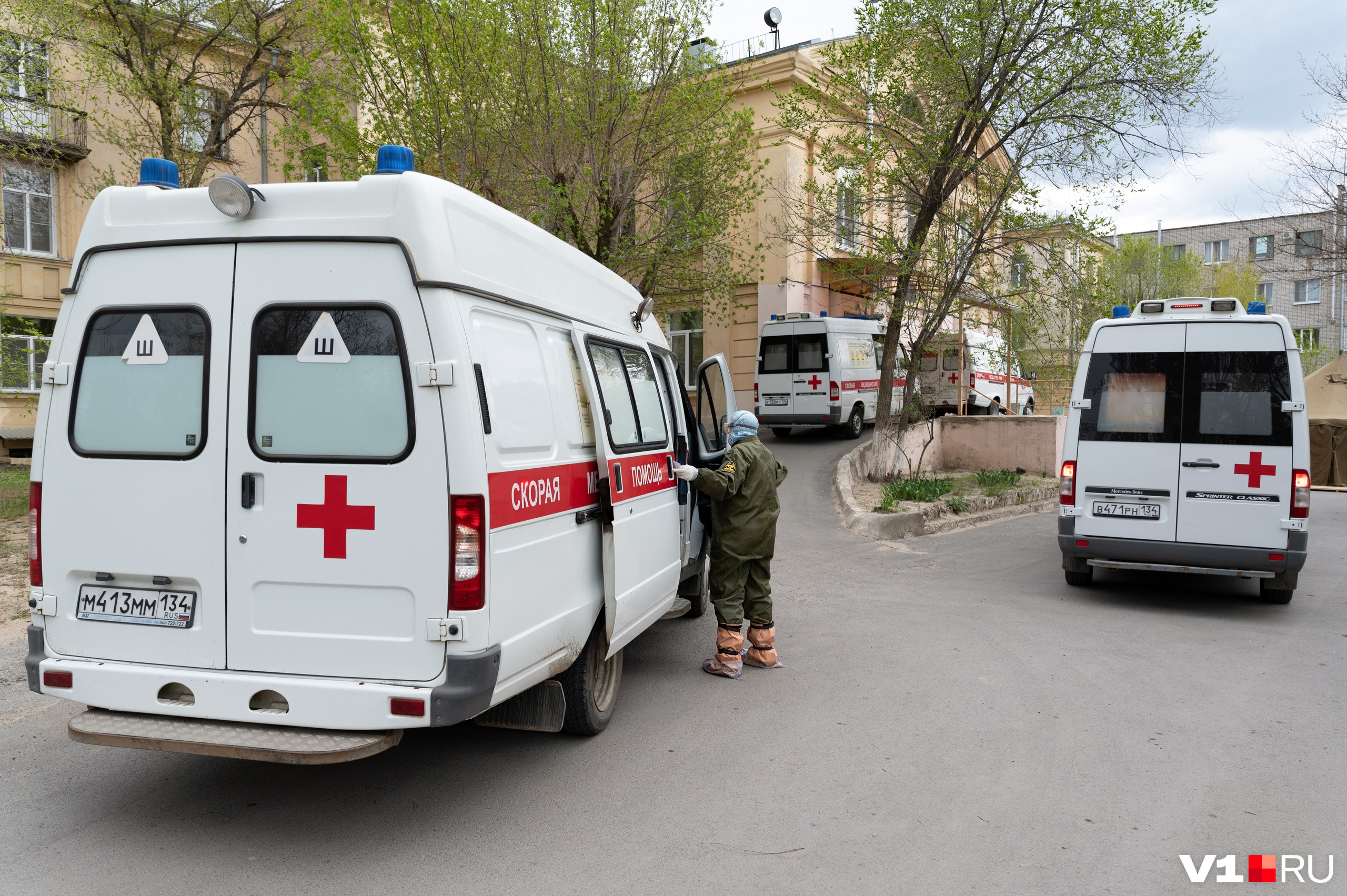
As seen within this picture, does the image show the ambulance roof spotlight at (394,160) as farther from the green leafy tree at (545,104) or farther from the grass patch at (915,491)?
the grass patch at (915,491)

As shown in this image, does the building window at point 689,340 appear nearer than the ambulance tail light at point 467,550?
No

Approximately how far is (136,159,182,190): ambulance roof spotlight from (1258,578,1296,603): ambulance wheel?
8.99m

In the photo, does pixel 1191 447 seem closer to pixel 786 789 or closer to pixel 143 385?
pixel 786 789

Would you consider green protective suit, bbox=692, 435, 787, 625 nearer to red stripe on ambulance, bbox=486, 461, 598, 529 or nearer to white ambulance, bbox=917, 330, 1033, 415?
red stripe on ambulance, bbox=486, 461, 598, 529

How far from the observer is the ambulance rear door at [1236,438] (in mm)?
7727

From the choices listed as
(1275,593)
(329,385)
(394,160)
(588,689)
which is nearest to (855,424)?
(1275,593)

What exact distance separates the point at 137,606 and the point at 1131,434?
25.7 ft

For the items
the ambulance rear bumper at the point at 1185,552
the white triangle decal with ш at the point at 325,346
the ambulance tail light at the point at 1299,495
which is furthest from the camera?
the ambulance rear bumper at the point at 1185,552

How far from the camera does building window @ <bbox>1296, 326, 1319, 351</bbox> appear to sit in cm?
3723

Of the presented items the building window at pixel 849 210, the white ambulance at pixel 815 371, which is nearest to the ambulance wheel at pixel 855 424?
the white ambulance at pixel 815 371

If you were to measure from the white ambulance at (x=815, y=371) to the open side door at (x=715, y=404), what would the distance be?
1258cm

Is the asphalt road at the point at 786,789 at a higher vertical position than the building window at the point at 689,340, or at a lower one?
lower

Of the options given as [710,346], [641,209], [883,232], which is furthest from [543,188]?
[710,346]

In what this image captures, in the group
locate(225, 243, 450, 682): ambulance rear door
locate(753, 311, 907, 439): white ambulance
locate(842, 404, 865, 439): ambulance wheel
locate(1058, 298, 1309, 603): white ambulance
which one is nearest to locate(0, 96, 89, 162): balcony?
locate(225, 243, 450, 682): ambulance rear door
